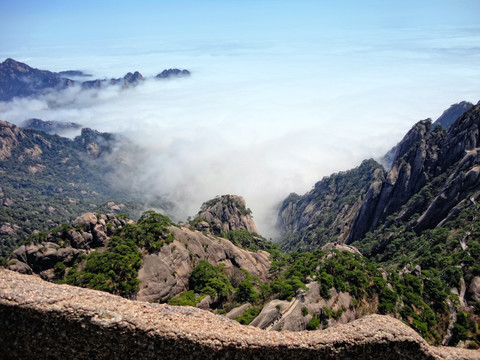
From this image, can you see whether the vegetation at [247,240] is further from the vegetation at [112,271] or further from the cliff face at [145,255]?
the vegetation at [112,271]

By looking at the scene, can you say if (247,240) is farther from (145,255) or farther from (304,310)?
(304,310)

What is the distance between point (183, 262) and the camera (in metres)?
54.0

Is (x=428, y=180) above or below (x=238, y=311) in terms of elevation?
above

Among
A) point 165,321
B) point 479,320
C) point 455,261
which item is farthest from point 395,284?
point 165,321

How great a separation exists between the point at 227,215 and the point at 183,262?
54346mm

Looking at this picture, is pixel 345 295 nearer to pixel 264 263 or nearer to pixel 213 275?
pixel 213 275

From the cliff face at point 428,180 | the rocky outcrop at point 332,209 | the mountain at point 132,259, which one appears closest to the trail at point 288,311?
the mountain at point 132,259

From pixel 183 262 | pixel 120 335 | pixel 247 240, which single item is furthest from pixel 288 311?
pixel 247 240

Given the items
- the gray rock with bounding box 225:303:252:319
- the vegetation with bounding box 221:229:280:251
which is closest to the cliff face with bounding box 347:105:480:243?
the vegetation with bounding box 221:229:280:251

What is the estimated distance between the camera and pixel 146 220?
62250 millimetres

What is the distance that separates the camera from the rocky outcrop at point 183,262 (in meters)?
47.4

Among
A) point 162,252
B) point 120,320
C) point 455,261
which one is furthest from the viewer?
point 162,252

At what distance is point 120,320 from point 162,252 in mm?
38609

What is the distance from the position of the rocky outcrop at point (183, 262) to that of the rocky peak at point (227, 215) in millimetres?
29482
